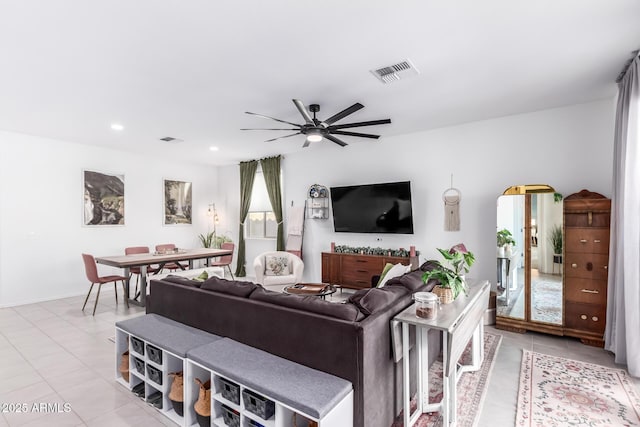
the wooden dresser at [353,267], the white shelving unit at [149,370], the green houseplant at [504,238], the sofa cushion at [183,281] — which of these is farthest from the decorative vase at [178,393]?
the green houseplant at [504,238]

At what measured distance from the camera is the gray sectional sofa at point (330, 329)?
5.59ft

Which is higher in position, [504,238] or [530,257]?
[504,238]

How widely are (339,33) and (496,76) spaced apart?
5.58 feet

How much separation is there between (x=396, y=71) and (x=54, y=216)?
5744mm

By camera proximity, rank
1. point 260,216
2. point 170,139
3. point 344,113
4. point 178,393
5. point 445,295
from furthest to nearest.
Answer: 1. point 260,216
2. point 170,139
3. point 344,113
4. point 445,295
5. point 178,393

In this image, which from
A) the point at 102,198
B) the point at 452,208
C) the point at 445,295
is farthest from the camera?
the point at 102,198

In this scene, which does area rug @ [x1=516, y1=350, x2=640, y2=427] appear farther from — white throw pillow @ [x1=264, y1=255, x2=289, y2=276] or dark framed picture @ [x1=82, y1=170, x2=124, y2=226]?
dark framed picture @ [x1=82, y1=170, x2=124, y2=226]

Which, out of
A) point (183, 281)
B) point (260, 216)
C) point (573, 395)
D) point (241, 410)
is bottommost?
point (573, 395)

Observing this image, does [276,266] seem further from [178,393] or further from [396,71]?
[396,71]

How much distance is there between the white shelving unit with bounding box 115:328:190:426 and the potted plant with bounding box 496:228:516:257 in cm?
359

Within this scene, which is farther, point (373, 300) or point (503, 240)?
point (503, 240)

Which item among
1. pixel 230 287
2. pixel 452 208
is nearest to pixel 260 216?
pixel 452 208

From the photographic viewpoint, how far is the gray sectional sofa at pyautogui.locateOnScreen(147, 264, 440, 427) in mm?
1705

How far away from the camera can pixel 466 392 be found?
2.41m
